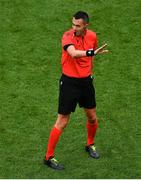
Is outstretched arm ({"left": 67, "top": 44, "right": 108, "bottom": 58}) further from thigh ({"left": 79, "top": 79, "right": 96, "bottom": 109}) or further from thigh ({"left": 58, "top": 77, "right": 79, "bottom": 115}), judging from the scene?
thigh ({"left": 79, "top": 79, "right": 96, "bottom": 109})

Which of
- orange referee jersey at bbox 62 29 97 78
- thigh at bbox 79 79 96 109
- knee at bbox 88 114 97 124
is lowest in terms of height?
knee at bbox 88 114 97 124

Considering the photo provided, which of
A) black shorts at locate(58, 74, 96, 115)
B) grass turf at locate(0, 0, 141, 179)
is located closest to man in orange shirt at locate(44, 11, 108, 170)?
black shorts at locate(58, 74, 96, 115)

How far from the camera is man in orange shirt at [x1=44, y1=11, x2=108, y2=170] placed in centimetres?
859

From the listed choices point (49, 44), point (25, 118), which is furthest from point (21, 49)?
point (25, 118)

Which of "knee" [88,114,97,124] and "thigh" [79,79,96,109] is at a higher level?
"thigh" [79,79,96,109]

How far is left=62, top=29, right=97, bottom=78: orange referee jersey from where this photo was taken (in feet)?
Result: 28.7

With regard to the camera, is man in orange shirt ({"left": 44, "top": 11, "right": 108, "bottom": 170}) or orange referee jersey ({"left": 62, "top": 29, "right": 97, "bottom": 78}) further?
orange referee jersey ({"left": 62, "top": 29, "right": 97, "bottom": 78})

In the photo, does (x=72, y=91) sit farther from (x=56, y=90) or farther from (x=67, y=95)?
(x=56, y=90)

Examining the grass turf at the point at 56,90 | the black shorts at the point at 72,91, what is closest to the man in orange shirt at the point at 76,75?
the black shorts at the point at 72,91

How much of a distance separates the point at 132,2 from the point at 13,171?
6.84 meters

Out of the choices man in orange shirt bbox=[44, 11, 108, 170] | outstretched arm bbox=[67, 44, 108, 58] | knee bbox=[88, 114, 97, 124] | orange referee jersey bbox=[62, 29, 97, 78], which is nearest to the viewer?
outstretched arm bbox=[67, 44, 108, 58]

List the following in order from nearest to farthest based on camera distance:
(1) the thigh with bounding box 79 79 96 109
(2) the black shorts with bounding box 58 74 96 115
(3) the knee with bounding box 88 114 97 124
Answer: (2) the black shorts with bounding box 58 74 96 115 < (1) the thigh with bounding box 79 79 96 109 < (3) the knee with bounding box 88 114 97 124

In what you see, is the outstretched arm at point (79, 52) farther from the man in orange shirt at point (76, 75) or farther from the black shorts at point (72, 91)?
the black shorts at point (72, 91)

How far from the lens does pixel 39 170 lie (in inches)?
367
